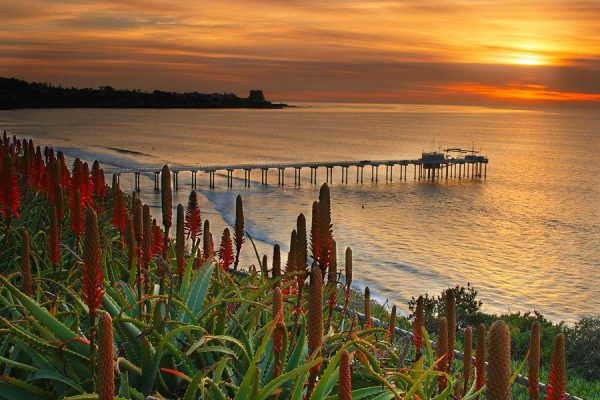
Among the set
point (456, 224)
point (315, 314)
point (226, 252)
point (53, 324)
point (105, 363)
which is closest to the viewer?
point (105, 363)

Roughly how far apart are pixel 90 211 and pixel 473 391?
216cm

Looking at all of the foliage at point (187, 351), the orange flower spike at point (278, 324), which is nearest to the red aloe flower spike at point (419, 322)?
the foliage at point (187, 351)

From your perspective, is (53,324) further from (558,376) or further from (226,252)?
(558,376)

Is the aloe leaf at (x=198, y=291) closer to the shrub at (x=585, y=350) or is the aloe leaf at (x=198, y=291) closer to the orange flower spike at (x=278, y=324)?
the orange flower spike at (x=278, y=324)

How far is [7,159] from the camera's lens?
167 inches

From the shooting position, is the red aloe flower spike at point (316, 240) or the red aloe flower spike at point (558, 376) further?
the red aloe flower spike at point (316, 240)

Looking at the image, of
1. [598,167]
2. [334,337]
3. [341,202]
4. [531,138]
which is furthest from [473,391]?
[531,138]

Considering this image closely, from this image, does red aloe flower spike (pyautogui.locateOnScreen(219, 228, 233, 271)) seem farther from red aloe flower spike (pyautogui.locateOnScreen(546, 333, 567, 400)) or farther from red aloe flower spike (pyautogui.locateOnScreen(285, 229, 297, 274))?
red aloe flower spike (pyautogui.locateOnScreen(546, 333, 567, 400))

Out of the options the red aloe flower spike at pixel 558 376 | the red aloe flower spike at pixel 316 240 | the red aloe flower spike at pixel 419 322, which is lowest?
the red aloe flower spike at pixel 419 322

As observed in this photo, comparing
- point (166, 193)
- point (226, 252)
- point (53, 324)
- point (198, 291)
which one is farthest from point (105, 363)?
A: point (226, 252)

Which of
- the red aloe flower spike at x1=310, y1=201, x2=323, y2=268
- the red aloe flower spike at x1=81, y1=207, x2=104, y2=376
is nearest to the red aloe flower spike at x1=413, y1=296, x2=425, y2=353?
the red aloe flower spike at x1=310, y1=201, x2=323, y2=268

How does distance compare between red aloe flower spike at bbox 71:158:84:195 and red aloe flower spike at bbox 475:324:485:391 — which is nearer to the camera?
red aloe flower spike at bbox 475:324:485:391

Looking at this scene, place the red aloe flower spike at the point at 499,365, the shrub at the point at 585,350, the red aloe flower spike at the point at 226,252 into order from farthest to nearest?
the shrub at the point at 585,350
the red aloe flower spike at the point at 226,252
the red aloe flower spike at the point at 499,365

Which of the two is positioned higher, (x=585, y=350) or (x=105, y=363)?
(x=105, y=363)
